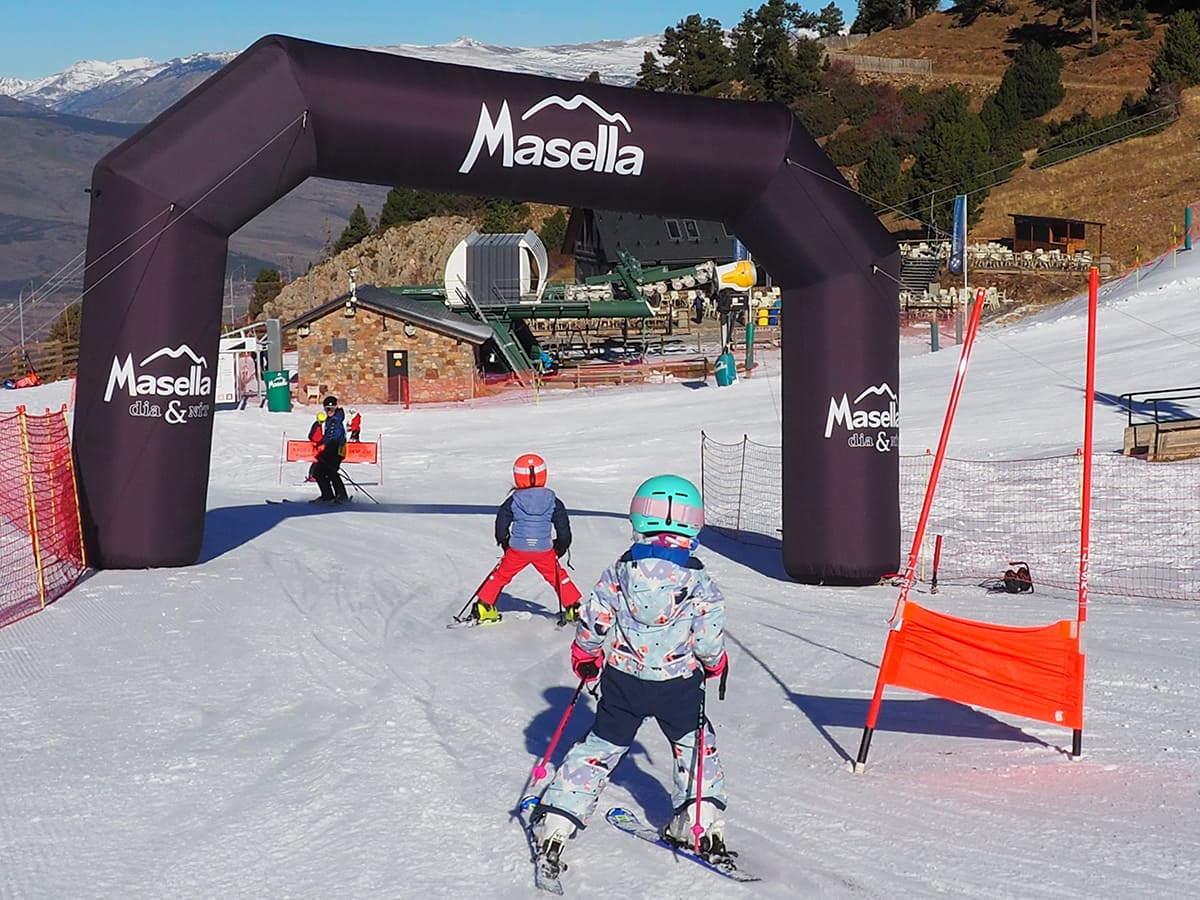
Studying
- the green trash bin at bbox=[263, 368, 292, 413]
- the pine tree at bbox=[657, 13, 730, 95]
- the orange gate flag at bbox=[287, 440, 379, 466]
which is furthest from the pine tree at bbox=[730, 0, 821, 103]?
the orange gate flag at bbox=[287, 440, 379, 466]

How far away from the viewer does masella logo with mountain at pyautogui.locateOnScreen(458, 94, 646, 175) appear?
40.8 feet

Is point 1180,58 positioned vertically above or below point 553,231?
above

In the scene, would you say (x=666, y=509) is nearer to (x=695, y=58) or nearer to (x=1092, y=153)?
(x=1092, y=153)

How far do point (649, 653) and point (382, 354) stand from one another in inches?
1349

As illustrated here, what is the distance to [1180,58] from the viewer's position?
71.6 metres

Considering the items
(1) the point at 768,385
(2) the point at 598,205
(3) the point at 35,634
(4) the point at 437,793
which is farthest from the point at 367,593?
(1) the point at 768,385

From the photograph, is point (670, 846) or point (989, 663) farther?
point (989, 663)

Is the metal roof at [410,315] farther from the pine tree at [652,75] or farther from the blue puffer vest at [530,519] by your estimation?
the pine tree at [652,75]

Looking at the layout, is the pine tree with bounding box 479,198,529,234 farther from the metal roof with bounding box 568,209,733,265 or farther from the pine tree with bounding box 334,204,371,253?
the pine tree with bounding box 334,204,371,253

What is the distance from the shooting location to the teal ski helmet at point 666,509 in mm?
5859

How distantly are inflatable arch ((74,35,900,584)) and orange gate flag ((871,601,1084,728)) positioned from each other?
598cm

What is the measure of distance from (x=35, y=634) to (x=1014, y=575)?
29.8 ft

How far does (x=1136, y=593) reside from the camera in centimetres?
1419

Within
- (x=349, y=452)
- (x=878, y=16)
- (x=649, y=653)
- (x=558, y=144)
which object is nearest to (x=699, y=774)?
(x=649, y=653)
